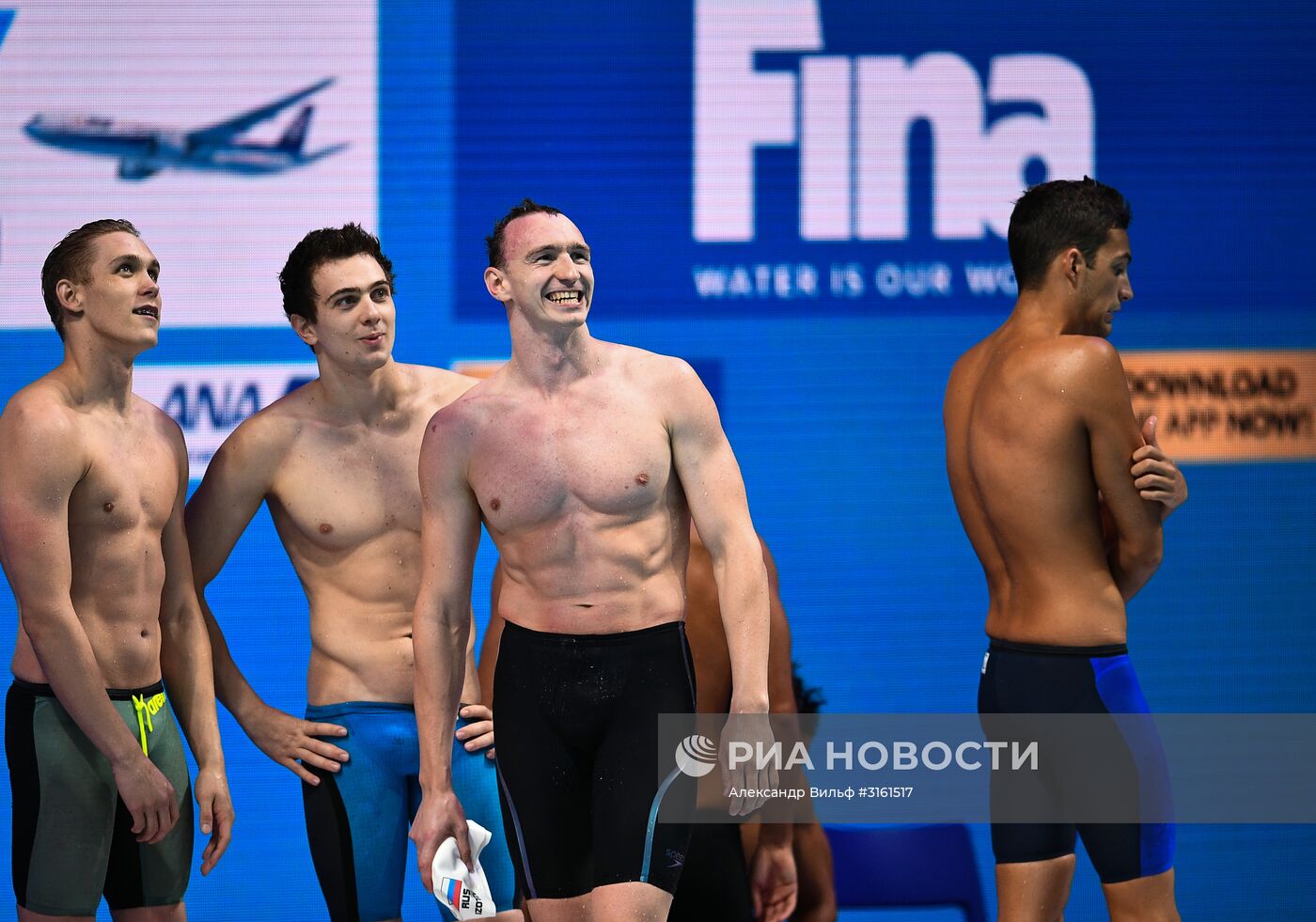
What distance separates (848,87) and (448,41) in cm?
133

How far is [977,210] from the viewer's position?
4941mm

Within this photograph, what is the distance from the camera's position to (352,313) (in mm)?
3473

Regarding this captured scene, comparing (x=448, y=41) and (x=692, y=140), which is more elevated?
(x=448, y=41)

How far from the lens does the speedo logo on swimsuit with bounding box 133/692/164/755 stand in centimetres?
333

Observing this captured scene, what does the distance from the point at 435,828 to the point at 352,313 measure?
3.93ft

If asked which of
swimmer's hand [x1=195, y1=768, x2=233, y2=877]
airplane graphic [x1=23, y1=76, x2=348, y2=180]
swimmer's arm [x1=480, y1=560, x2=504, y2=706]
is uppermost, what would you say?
airplane graphic [x1=23, y1=76, x2=348, y2=180]

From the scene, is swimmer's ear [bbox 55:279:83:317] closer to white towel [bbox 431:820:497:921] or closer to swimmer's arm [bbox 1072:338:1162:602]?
white towel [bbox 431:820:497:921]

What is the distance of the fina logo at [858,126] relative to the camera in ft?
16.1

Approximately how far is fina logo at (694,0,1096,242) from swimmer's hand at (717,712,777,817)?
244cm

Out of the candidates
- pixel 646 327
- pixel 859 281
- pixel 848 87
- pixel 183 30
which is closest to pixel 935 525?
pixel 859 281

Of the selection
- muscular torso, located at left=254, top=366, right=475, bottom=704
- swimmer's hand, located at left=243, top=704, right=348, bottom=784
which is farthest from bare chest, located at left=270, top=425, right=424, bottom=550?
swimmer's hand, located at left=243, top=704, right=348, bottom=784

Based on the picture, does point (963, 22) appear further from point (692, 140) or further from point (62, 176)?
point (62, 176)

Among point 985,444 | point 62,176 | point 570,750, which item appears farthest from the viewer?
point 62,176

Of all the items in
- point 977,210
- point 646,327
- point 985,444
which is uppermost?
point 977,210
